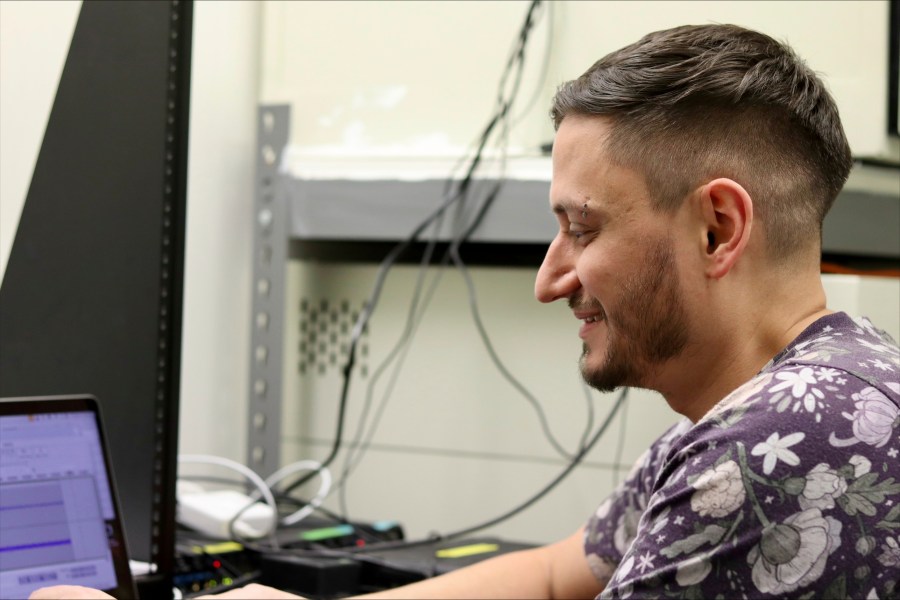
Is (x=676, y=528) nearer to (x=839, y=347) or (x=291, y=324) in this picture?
(x=839, y=347)

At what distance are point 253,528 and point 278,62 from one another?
33.0 inches

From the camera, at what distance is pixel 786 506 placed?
0.78 metres

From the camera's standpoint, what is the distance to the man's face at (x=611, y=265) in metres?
0.94

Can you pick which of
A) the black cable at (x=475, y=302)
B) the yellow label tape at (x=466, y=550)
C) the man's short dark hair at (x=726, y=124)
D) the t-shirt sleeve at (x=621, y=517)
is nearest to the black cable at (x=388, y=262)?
the black cable at (x=475, y=302)

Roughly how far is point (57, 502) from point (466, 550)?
599 millimetres

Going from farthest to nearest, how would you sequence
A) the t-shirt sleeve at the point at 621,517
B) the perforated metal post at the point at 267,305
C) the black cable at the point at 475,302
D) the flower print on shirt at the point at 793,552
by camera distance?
the perforated metal post at the point at 267,305
the black cable at the point at 475,302
the t-shirt sleeve at the point at 621,517
the flower print on shirt at the point at 793,552

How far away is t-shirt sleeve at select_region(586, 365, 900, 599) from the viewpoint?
0.78 meters

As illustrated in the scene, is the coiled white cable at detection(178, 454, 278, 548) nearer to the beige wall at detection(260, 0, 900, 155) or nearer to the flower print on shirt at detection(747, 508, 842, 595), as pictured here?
the beige wall at detection(260, 0, 900, 155)

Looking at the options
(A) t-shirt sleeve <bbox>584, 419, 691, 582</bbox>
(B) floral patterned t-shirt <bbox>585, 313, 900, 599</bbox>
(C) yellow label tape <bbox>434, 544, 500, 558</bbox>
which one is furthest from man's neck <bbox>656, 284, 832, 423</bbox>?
(C) yellow label tape <bbox>434, 544, 500, 558</bbox>

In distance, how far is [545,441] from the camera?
1.72 metres

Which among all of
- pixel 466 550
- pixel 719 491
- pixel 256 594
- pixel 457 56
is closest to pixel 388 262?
pixel 457 56

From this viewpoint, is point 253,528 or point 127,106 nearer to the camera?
point 127,106

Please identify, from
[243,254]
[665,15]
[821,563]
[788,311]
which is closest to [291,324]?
[243,254]

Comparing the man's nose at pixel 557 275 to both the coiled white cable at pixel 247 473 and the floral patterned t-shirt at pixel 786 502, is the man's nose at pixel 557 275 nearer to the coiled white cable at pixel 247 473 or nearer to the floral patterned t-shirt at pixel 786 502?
the floral patterned t-shirt at pixel 786 502
